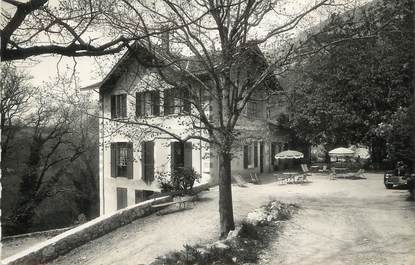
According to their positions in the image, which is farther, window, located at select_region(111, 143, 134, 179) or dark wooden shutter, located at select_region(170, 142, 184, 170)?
window, located at select_region(111, 143, 134, 179)

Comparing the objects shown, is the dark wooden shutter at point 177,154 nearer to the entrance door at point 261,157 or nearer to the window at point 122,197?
the window at point 122,197

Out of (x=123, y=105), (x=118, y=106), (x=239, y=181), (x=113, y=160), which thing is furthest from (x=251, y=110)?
(x=113, y=160)

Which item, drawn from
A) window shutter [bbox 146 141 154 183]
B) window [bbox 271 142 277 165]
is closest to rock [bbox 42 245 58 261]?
window shutter [bbox 146 141 154 183]

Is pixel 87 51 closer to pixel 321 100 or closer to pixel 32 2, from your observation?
pixel 32 2

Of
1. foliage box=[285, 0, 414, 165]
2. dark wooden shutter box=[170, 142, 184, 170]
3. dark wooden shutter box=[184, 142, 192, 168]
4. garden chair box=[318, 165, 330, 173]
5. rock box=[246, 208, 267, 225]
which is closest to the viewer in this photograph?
rock box=[246, 208, 267, 225]

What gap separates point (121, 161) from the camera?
901 inches

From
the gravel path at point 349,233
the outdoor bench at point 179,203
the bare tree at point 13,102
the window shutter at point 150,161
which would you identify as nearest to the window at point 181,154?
the window shutter at point 150,161

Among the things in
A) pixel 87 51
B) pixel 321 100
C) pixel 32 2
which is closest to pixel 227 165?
pixel 87 51

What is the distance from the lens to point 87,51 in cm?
461

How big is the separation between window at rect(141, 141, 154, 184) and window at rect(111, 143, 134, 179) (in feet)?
3.60

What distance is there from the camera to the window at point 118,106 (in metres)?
22.6

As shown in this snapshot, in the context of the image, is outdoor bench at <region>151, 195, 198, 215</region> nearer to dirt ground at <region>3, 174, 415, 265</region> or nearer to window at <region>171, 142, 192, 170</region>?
dirt ground at <region>3, 174, 415, 265</region>

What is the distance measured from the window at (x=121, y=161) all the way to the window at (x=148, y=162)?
1.10 m

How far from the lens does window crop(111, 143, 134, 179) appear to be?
72.9ft
